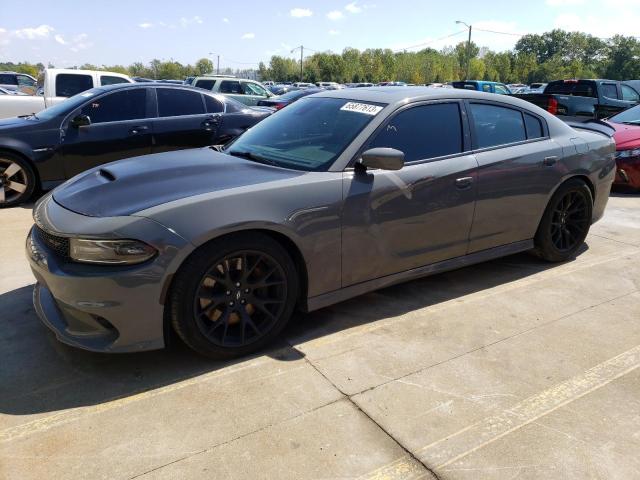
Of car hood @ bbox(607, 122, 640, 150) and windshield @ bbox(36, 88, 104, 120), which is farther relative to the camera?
car hood @ bbox(607, 122, 640, 150)

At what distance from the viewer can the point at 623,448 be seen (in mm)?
2365

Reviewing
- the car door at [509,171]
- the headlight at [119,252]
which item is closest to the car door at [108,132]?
the headlight at [119,252]

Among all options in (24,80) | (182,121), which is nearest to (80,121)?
(182,121)

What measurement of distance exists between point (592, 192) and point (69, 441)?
15.1ft

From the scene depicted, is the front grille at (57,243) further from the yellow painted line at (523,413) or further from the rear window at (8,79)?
the rear window at (8,79)

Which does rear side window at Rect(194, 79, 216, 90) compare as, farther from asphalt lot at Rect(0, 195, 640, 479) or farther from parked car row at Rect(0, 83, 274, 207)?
Answer: asphalt lot at Rect(0, 195, 640, 479)

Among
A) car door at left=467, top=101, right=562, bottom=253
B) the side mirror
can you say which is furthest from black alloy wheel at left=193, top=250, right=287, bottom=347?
car door at left=467, top=101, right=562, bottom=253

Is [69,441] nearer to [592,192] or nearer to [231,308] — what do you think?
[231,308]

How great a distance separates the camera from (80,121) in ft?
21.5

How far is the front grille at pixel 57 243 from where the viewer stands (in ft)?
9.05

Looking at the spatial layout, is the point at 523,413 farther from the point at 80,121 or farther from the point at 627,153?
the point at 627,153

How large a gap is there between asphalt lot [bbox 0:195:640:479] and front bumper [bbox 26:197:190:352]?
0.28 metres

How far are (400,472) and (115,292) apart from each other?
5.28ft

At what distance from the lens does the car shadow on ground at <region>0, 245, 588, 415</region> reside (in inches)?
106
